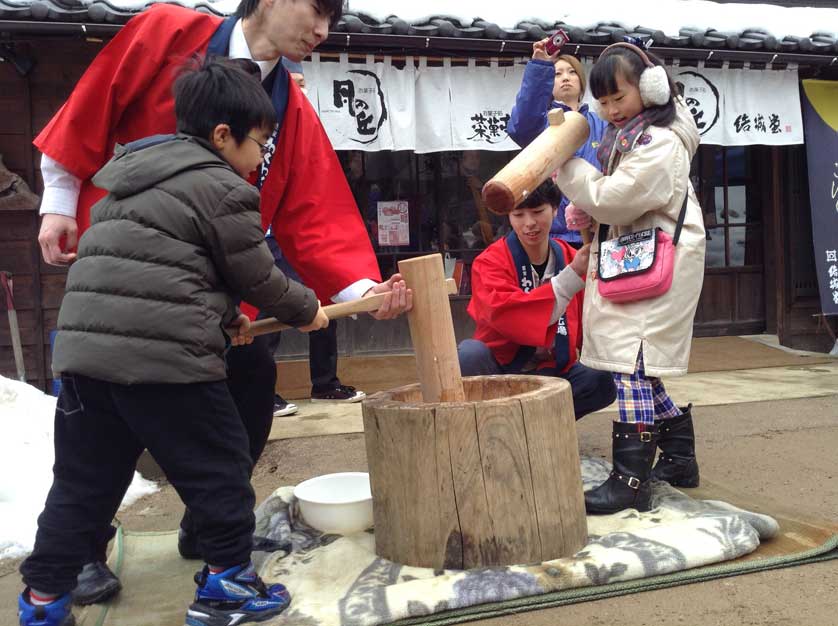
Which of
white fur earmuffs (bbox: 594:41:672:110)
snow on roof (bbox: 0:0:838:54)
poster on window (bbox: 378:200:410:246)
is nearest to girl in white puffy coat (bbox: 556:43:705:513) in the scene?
white fur earmuffs (bbox: 594:41:672:110)

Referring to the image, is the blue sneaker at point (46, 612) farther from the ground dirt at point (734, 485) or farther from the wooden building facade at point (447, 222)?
the wooden building facade at point (447, 222)

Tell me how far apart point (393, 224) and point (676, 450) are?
14.7 feet

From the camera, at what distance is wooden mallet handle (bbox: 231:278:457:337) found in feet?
7.86

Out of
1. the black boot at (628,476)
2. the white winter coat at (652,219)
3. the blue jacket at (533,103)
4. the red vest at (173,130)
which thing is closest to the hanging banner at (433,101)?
the blue jacket at (533,103)

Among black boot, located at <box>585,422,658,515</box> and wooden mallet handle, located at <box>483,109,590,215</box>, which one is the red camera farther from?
black boot, located at <box>585,422,658,515</box>

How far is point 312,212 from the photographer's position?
285 centimetres

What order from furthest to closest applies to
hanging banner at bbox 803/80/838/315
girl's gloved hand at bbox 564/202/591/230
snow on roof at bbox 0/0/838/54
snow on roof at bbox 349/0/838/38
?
hanging banner at bbox 803/80/838/315, snow on roof at bbox 349/0/838/38, snow on roof at bbox 0/0/838/54, girl's gloved hand at bbox 564/202/591/230

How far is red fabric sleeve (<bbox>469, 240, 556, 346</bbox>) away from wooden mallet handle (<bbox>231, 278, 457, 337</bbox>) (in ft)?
3.37

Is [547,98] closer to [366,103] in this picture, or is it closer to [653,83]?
[653,83]

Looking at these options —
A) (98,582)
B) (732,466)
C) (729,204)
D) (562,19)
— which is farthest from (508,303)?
(729,204)

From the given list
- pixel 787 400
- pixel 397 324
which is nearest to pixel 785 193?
pixel 787 400

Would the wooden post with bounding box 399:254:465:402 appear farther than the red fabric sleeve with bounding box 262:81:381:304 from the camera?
No

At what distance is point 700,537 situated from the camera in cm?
262

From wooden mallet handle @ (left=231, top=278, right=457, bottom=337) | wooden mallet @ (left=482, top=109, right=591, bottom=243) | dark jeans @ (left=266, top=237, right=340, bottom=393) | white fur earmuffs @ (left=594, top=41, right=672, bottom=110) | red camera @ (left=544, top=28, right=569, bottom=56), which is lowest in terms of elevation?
dark jeans @ (left=266, top=237, right=340, bottom=393)
